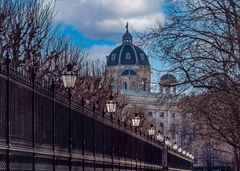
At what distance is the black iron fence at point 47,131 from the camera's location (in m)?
12.5

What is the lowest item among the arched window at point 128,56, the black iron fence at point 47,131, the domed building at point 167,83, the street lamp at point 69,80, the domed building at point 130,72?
the black iron fence at point 47,131

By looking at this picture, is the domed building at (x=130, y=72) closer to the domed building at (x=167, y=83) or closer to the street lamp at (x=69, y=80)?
the domed building at (x=167, y=83)

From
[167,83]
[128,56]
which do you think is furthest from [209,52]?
[128,56]

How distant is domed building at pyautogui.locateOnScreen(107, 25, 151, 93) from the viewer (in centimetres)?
2547

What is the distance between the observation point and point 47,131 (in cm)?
1550

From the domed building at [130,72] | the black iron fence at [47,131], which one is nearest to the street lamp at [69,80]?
the black iron fence at [47,131]

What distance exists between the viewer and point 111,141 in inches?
973

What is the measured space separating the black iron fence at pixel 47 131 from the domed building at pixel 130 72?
6.44 ft

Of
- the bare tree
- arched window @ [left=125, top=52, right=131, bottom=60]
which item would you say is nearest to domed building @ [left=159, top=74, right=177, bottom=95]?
the bare tree

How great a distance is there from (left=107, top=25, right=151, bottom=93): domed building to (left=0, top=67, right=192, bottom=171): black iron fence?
6.44 feet

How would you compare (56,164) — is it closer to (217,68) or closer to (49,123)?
(49,123)

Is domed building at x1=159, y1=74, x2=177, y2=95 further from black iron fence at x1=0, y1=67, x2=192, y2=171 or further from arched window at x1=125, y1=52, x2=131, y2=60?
arched window at x1=125, y1=52, x2=131, y2=60

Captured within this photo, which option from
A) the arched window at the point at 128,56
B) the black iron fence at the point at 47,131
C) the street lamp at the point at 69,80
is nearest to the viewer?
the black iron fence at the point at 47,131

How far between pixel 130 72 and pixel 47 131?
37.7m
